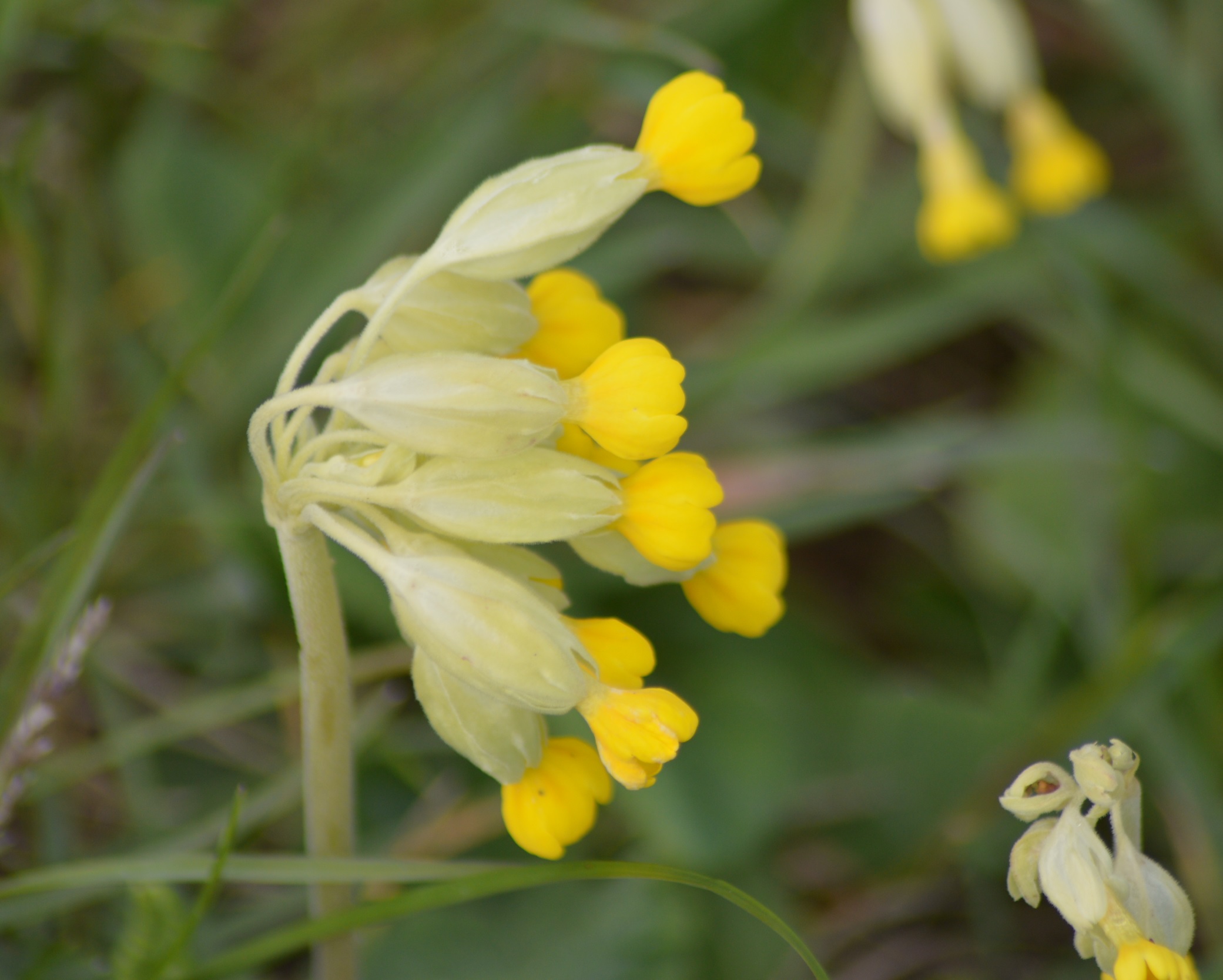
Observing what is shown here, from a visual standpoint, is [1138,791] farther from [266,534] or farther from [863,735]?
[266,534]

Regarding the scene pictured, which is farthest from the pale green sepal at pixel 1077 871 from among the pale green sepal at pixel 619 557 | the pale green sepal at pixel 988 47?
the pale green sepal at pixel 988 47

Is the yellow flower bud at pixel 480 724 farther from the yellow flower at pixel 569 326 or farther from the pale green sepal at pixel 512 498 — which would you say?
the yellow flower at pixel 569 326

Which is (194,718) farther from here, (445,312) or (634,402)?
(634,402)

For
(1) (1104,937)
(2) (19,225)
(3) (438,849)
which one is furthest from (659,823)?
(2) (19,225)

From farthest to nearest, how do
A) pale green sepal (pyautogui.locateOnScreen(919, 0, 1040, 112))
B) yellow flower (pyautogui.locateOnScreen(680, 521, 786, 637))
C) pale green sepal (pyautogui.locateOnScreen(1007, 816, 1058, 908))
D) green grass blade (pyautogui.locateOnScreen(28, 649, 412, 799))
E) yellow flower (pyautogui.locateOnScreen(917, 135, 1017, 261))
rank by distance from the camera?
pale green sepal (pyautogui.locateOnScreen(919, 0, 1040, 112)) → yellow flower (pyautogui.locateOnScreen(917, 135, 1017, 261)) → green grass blade (pyautogui.locateOnScreen(28, 649, 412, 799)) → yellow flower (pyautogui.locateOnScreen(680, 521, 786, 637)) → pale green sepal (pyautogui.locateOnScreen(1007, 816, 1058, 908))

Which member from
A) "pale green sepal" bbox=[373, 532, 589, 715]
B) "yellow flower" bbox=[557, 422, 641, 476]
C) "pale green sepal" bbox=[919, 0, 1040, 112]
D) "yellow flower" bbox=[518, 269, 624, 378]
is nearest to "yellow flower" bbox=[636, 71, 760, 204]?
"yellow flower" bbox=[518, 269, 624, 378]

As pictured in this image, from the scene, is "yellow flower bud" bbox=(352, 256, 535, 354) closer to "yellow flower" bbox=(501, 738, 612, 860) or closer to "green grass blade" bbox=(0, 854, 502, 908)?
"yellow flower" bbox=(501, 738, 612, 860)

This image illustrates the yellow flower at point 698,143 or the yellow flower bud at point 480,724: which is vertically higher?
the yellow flower at point 698,143
